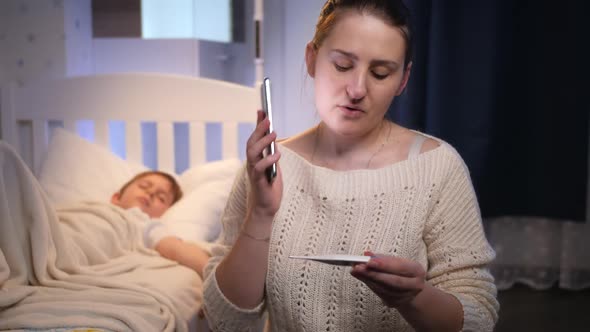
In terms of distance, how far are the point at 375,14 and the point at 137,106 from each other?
1.31 metres

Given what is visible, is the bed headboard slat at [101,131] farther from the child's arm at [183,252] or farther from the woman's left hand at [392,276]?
the woman's left hand at [392,276]

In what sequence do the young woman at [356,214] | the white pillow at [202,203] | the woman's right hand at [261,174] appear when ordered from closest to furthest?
the woman's right hand at [261,174] < the young woman at [356,214] < the white pillow at [202,203]

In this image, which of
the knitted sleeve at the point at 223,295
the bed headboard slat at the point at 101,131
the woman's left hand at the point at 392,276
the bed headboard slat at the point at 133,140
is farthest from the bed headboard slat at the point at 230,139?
the woman's left hand at the point at 392,276

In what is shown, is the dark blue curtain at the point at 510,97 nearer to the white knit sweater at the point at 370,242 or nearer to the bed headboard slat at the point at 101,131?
the bed headboard slat at the point at 101,131

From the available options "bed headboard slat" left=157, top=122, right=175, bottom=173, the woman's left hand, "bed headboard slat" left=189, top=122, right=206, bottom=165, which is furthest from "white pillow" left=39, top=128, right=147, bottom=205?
the woman's left hand

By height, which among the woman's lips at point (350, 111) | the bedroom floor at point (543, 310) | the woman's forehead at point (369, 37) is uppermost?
the woman's forehead at point (369, 37)

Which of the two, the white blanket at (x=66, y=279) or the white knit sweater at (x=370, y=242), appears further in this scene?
the white blanket at (x=66, y=279)

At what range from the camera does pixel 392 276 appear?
2.74ft

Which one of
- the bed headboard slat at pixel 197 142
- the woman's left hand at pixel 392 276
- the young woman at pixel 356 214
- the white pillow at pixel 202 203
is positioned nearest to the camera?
the woman's left hand at pixel 392 276

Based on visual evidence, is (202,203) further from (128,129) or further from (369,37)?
(369,37)

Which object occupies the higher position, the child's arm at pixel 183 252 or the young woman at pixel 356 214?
the young woman at pixel 356 214

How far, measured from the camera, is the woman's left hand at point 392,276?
0.82 meters

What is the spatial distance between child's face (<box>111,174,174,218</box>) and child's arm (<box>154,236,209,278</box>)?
0.33 m

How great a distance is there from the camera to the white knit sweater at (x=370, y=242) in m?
1.05
